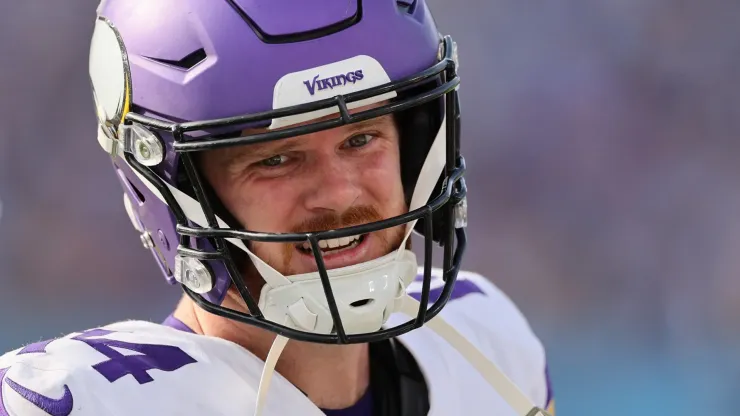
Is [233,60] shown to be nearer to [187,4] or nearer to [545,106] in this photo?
[187,4]

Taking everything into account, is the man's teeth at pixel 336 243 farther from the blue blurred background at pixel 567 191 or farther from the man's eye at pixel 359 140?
the blue blurred background at pixel 567 191

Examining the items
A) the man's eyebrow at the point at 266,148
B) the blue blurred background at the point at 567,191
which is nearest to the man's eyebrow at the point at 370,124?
the man's eyebrow at the point at 266,148

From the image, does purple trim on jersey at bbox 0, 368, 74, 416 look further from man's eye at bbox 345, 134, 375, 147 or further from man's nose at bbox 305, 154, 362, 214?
man's eye at bbox 345, 134, 375, 147

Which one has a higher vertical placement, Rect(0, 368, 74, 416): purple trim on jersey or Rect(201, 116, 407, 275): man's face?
Rect(201, 116, 407, 275): man's face

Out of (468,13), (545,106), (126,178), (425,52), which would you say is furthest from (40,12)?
(425,52)

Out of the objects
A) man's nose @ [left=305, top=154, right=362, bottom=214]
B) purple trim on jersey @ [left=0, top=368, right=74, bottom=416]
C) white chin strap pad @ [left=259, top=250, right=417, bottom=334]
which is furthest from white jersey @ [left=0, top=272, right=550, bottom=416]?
man's nose @ [left=305, top=154, right=362, bottom=214]

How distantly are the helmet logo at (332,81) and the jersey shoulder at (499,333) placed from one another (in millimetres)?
516

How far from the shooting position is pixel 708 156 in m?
3.26

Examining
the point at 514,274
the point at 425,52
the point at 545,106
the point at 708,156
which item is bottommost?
the point at 514,274

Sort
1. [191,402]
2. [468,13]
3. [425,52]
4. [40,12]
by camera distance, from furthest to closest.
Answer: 1. [468,13]
2. [40,12]
3. [425,52]
4. [191,402]

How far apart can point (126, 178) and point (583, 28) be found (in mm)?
2198

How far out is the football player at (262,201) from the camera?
4.19 ft

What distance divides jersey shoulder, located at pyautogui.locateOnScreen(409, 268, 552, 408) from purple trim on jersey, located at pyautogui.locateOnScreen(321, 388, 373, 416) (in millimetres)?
238

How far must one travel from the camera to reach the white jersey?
1.20m
